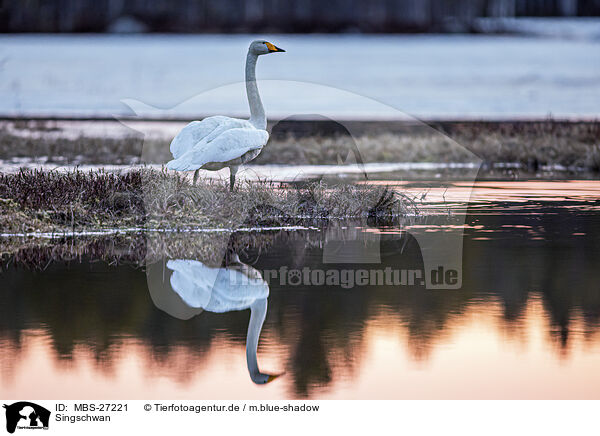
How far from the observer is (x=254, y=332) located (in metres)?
7.23

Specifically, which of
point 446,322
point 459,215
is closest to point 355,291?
point 446,322

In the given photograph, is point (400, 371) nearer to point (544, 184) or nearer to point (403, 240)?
point (403, 240)

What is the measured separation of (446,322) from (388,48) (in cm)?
2833

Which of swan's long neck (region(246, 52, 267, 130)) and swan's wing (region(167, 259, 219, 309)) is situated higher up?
swan's long neck (region(246, 52, 267, 130))

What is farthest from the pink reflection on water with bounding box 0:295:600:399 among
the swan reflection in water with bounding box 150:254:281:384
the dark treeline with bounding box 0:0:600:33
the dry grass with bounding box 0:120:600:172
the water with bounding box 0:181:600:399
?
the dark treeline with bounding box 0:0:600:33

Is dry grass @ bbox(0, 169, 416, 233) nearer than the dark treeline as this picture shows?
Yes

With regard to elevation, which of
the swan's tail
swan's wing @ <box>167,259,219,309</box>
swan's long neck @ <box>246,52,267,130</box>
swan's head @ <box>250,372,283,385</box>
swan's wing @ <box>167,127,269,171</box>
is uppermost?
swan's long neck @ <box>246,52,267,130</box>

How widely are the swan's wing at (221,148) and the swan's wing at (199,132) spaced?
159mm

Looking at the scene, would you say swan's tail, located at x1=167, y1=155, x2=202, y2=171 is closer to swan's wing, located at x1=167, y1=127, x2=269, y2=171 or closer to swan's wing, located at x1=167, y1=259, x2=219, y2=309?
swan's wing, located at x1=167, y1=127, x2=269, y2=171

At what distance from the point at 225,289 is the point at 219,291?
8 centimetres

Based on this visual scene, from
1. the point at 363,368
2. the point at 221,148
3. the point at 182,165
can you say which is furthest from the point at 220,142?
the point at 363,368

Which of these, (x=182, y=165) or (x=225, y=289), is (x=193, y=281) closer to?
(x=225, y=289)

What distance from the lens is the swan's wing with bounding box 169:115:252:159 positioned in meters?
12.7

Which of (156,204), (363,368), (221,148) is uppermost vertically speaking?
(221,148)
